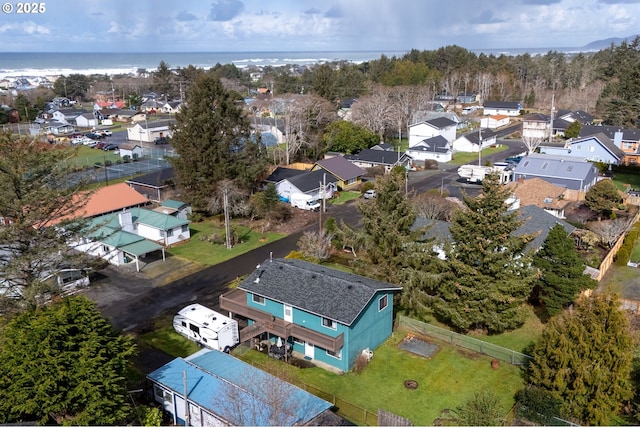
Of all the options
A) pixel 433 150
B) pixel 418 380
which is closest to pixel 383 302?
pixel 418 380

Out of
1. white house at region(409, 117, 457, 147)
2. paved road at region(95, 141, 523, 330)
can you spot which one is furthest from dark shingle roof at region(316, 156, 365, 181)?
white house at region(409, 117, 457, 147)

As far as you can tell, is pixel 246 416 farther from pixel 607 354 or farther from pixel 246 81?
pixel 246 81

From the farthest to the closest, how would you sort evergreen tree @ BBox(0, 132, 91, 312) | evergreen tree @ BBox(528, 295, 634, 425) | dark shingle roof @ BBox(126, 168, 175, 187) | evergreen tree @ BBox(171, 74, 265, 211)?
1. dark shingle roof @ BBox(126, 168, 175, 187)
2. evergreen tree @ BBox(171, 74, 265, 211)
3. evergreen tree @ BBox(0, 132, 91, 312)
4. evergreen tree @ BBox(528, 295, 634, 425)

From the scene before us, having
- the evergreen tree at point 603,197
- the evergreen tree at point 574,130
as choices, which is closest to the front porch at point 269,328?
the evergreen tree at point 603,197

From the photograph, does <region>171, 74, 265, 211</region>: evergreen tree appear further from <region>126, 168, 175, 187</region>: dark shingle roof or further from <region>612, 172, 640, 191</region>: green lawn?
<region>612, 172, 640, 191</region>: green lawn

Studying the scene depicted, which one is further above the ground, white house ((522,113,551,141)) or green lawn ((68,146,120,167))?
white house ((522,113,551,141))

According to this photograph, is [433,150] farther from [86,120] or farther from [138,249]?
[86,120]

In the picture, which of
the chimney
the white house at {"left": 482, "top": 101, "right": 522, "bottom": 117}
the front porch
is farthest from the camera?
the white house at {"left": 482, "top": 101, "right": 522, "bottom": 117}
